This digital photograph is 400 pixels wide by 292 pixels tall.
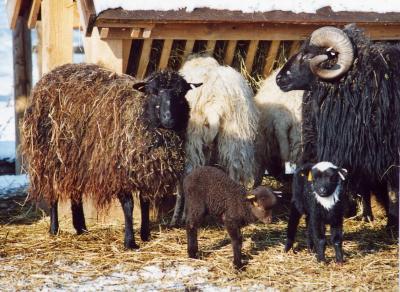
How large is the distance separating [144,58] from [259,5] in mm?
1484

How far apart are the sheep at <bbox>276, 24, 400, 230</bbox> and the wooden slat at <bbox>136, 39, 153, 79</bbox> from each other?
2.25 meters

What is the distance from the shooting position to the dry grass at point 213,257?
23.0ft

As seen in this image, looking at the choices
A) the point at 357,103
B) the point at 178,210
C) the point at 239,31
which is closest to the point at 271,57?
the point at 239,31

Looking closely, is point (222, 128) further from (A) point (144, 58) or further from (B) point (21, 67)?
(B) point (21, 67)

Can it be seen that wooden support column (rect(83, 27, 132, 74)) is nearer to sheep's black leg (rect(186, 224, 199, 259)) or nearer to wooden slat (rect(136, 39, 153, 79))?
wooden slat (rect(136, 39, 153, 79))

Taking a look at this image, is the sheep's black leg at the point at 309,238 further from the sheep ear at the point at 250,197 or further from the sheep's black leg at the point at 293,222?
the sheep ear at the point at 250,197

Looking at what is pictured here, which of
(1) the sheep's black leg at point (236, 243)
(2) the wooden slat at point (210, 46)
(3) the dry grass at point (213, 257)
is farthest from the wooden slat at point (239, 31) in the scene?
(1) the sheep's black leg at point (236, 243)

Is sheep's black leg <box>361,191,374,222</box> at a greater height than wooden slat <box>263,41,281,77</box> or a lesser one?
lesser

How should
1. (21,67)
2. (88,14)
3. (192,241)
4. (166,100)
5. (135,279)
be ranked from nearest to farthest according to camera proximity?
(135,279) < (192,241) < (166,100) < (88,14) < (21,67)

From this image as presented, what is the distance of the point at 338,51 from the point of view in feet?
26.2

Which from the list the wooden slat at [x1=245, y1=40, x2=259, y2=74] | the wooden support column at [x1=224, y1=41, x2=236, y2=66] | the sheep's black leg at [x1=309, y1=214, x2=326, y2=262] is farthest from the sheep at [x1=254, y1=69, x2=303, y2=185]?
the sheep's black leg at [x1=309, y1=214, x2=326, y2=262]

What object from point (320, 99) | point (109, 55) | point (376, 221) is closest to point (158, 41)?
point (109, 55)

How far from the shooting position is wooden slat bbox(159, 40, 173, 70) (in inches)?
385

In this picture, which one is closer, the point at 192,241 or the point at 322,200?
the point at 322,200
